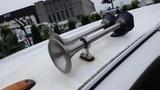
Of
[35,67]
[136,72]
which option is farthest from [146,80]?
[35,67]

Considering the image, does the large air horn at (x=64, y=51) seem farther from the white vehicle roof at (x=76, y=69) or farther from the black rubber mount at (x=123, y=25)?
the black rubber mount at (x=123, y=25)

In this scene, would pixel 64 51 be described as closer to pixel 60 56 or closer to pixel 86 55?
pixel 60 56

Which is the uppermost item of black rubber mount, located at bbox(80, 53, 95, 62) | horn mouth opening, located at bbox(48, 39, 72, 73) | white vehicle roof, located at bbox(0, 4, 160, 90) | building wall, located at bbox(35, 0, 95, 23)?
horn mouth opening, located at bbox(48, 39, 72, 73)

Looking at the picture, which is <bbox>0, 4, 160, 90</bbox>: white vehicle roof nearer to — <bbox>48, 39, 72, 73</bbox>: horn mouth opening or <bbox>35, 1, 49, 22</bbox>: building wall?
<bbox>48, 39, 72, 73</bbox>: horn mouth opening

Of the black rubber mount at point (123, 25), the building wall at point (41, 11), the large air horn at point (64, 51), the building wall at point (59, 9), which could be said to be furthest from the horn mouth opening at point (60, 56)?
the building wall at point (41, 11)

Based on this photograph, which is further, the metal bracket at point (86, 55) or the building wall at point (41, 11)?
the building wall at point (41, 11)

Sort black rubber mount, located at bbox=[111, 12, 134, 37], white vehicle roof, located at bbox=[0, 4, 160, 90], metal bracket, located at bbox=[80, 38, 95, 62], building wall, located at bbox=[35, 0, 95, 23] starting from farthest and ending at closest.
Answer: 1. building wall, located at bbox=[35, 0, 95, 23]
2. black rubber mount, located at bbox=[111, 12, 134, 37]
3. metal bracket, located at bbox=[80, 38, 95, 62]
4. white vehicle roof, located at bbox=[0, 4, 160, 90]

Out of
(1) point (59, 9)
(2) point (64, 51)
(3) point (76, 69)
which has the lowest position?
(1) point (59, 9)

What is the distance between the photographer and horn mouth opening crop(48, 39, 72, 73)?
1122 mm

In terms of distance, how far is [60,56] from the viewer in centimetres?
117

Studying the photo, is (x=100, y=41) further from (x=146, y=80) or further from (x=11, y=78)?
(x=11, y=78)

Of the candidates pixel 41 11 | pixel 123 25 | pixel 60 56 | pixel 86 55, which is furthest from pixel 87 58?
pixel 41 11

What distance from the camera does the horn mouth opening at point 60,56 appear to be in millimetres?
1122

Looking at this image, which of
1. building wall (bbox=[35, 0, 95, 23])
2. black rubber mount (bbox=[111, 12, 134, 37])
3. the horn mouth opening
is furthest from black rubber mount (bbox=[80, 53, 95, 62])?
building wall (bbox=[35, 0, 95, 23])
